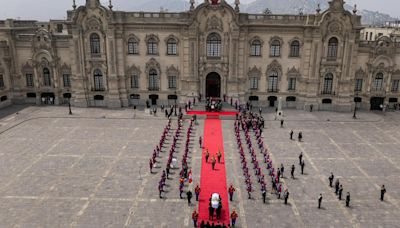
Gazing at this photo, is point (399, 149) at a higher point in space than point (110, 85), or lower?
lower

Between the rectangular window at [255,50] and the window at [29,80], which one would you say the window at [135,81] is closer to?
the window at [29,80]

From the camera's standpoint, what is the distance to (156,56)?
5925 cm

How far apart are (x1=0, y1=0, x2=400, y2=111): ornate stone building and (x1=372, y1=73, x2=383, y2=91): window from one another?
17cm

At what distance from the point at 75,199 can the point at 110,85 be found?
32.6 metres

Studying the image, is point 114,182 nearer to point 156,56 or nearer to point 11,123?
point 11,123

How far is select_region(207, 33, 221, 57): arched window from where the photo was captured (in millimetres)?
57594

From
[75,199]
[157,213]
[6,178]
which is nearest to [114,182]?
[75,199]

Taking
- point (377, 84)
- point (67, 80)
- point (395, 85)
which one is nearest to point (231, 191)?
point (377, 84)

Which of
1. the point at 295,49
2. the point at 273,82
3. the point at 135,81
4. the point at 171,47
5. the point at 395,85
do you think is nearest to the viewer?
the point at 295,49

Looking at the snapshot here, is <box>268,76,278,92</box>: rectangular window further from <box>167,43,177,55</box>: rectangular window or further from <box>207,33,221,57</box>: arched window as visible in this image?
<box>167,43,177,55</box>: rectangular window

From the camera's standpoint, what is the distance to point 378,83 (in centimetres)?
5972

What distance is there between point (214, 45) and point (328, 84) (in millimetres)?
20277

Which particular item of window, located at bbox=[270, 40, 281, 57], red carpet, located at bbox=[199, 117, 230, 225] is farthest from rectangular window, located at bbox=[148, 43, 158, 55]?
window, located at bbox=[270, 40, 281, 57]

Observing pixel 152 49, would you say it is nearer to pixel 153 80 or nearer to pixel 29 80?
pixel 153 80
